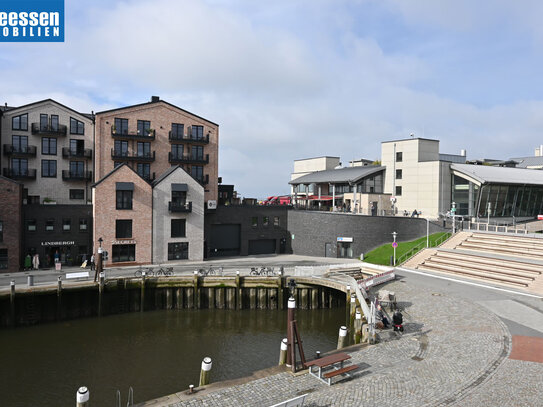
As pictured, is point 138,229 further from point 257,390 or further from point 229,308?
point 257,390

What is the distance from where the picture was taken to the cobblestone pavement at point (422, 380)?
43.4 feet

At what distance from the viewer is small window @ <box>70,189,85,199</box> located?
48256mm

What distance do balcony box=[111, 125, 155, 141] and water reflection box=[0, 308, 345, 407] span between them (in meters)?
23.4

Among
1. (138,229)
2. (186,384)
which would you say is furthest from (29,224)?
(186,384)

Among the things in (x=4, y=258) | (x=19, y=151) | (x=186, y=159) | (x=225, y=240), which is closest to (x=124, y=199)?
(x=186, y=159)

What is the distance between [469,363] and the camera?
52.9 feet

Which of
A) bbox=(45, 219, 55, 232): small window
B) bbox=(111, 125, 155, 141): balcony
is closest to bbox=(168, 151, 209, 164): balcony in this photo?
bbox=(111, 125, 155, 141): balcony

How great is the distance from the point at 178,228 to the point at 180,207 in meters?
2.42

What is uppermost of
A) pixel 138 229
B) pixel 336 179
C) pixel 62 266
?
pixel 336 179

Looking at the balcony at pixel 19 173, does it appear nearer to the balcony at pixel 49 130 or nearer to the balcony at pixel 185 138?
the balcony at pixel 49 130

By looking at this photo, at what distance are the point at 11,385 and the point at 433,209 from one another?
47119 mm

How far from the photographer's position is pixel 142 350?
24.6m

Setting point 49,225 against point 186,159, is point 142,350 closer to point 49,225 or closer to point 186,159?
point 49,225

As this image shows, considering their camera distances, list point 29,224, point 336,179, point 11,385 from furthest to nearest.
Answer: point 336,179
point 29,224
point 11,385
